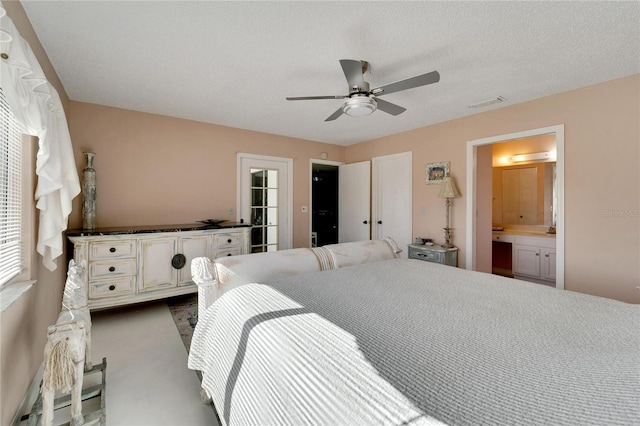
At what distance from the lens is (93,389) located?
5.67ft

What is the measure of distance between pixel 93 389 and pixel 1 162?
1450 millimetres

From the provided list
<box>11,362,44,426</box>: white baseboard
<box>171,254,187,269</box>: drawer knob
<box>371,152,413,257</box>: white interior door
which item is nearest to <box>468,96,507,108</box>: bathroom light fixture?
<box>371,152,413,257</box>: white interior door

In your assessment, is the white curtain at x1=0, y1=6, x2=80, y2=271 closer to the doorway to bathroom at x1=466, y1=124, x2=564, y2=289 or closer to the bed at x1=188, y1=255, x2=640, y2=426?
the bed at x1=188, y1=255, x2=640, y2=426

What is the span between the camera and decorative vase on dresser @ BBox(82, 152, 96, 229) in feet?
9.66

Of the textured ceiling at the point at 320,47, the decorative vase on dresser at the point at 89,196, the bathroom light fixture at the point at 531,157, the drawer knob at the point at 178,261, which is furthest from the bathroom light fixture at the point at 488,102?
the decorative vase on dresser at the point at 89,196

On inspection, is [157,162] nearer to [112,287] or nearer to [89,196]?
[89,196]

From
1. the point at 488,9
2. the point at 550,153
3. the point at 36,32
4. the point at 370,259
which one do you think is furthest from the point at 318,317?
the point at 550,153

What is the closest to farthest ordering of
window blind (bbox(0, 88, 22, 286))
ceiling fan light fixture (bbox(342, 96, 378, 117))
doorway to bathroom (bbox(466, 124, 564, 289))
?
window blind (bbox(0, 88, 22, 286)), ceiling fan light fixture (bbox(342, 96, 378, 117)), doorway to bathroom (bbox(466, 124, 564, 289))

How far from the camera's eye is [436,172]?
388cm

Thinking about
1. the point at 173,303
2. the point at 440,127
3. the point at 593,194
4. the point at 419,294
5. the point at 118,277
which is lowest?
the point at 173,303

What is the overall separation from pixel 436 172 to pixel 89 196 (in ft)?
14.2

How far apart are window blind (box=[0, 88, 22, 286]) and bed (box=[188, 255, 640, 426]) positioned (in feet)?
3.67

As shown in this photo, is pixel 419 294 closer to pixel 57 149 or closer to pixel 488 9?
pixel 488 9

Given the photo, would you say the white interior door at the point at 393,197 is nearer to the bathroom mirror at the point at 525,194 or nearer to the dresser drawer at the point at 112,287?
the bathroom mirror at the point at 525,194
